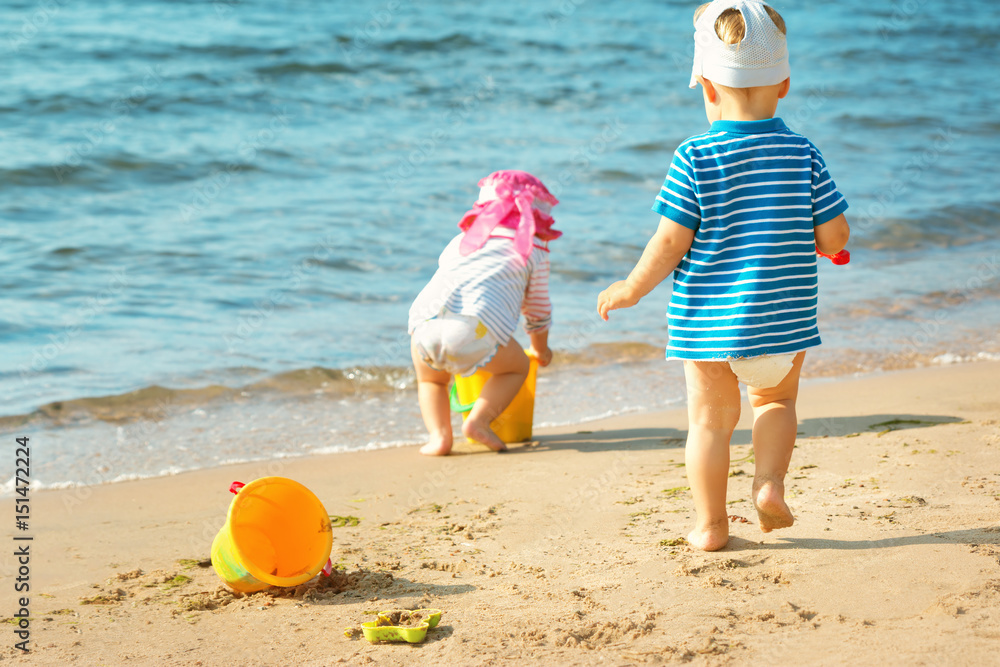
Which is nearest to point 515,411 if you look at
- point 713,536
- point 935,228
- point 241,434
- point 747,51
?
point 241,434

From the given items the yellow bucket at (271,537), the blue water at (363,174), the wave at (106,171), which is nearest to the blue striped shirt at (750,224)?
the yellow bucket at (271,537)

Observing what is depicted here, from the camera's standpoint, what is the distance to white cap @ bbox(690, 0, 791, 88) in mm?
2340

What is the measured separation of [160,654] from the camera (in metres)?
2.16

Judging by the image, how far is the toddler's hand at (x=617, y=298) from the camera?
2.46 meters

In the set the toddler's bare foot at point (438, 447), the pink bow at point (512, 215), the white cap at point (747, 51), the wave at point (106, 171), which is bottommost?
the toddler's bare foot at point (438, 447)

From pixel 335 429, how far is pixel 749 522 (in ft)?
6.95

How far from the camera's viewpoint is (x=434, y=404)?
3938 mm

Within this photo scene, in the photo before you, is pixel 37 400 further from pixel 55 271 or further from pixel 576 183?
pixel 576 183

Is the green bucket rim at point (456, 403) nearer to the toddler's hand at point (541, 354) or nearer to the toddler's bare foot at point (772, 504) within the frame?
the toddler's hand at point (541, 354)

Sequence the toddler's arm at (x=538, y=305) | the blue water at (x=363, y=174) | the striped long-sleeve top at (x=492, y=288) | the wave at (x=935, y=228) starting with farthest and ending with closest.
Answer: the wave at (x=935, y=228)
the blue water at (x=363, y=174)
the toddler's arm at (x=538, y=305)
the striped long-sleeve top at (x=492, y=288)

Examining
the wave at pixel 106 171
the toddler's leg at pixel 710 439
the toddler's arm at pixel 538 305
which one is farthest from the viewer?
the wave at pixel 106 171

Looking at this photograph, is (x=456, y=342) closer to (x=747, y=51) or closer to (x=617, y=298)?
(x=617, y=298)

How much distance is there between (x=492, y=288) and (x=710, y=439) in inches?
61.5

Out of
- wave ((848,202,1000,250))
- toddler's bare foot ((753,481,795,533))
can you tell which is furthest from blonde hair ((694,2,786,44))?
wave ((848,202,1000,250))
